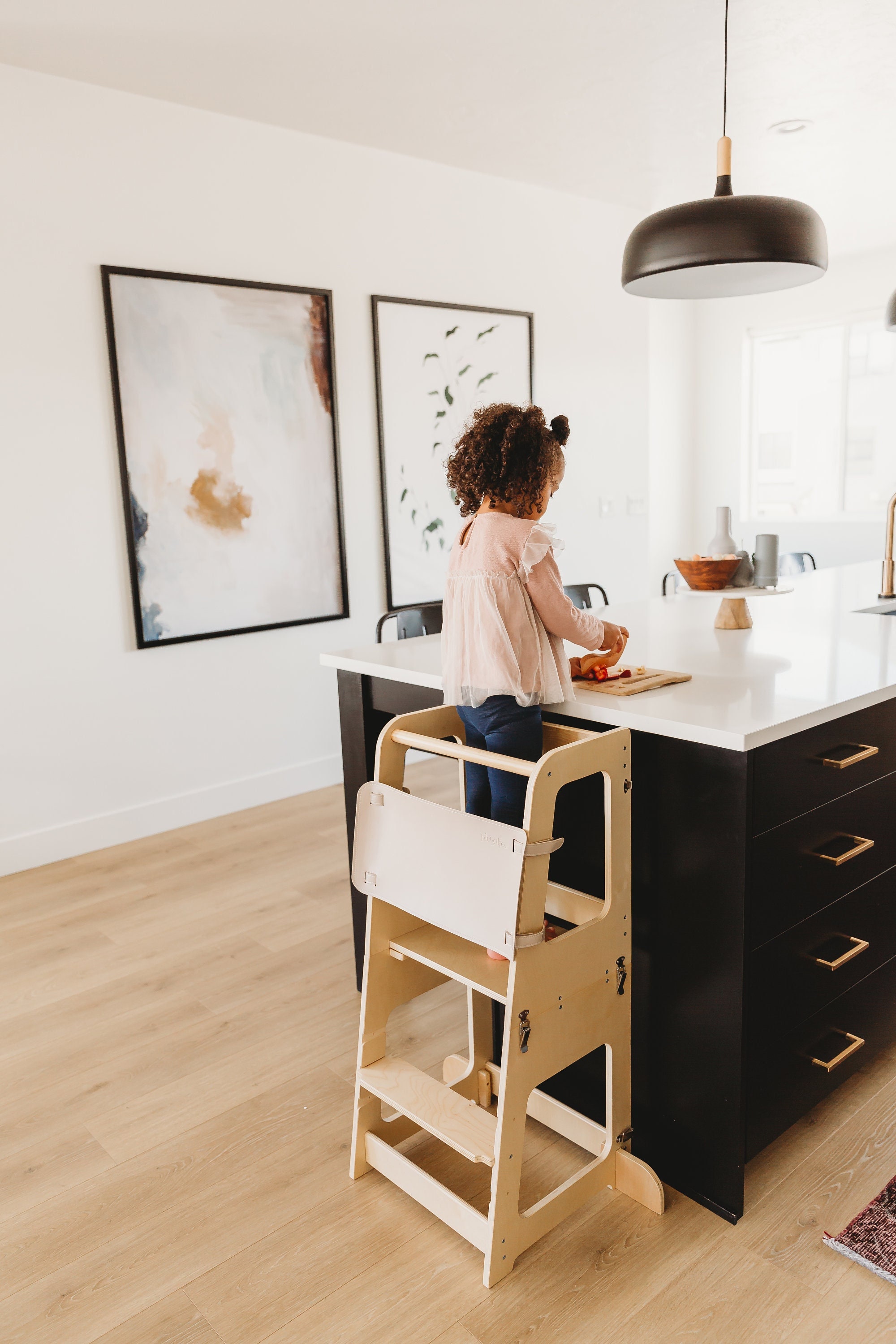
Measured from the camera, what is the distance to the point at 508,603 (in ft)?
4.84

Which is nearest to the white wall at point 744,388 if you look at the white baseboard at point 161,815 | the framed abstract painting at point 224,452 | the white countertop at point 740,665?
the framed abstract painting at point 224,452

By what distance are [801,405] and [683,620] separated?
13.7 ft

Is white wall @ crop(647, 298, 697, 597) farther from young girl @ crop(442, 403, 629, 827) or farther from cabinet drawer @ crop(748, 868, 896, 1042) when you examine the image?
young girl @ crop(442, 403, 629, 827)

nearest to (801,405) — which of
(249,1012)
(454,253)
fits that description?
(454,253)

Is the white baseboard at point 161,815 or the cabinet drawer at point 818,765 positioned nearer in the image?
the cabinet drawer at point 818,765

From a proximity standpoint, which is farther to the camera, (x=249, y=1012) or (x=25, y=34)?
(x=25, y=34)

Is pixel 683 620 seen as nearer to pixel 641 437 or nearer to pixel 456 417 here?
pixel 456 417

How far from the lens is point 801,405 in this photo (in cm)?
585

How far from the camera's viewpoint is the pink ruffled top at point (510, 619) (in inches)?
57.7

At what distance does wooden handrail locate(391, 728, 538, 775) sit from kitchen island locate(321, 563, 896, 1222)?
225mm

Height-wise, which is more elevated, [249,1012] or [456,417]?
[456,417]

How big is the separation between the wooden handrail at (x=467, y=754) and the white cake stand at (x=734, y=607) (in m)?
0.76

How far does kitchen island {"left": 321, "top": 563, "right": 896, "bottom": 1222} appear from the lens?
1383 mm

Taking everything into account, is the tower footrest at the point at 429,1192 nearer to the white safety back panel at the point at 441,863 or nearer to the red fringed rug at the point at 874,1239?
the white safety back panel at the point at 441,863
